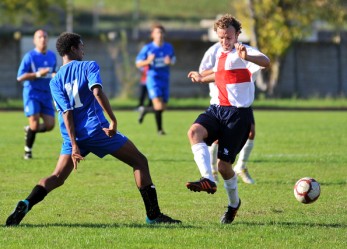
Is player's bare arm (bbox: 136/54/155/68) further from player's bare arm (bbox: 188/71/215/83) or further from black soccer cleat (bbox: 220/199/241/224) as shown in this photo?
black soccer cleat (bbox: 220/199/241/224)

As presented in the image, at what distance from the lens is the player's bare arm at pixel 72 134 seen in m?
8.43

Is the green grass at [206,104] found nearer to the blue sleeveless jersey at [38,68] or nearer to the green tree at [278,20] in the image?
the green tree at [278,20]

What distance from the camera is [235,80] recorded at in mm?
9359

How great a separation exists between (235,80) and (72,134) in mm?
1961

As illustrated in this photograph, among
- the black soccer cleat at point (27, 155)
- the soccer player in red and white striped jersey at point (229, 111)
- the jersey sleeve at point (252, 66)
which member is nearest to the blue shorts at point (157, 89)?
the black soccer cleat at point (27, 155)

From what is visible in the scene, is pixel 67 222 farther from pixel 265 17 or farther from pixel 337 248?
pixel 265 17

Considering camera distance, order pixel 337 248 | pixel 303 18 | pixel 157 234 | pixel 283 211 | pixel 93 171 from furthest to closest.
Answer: pixel 303 18 → pixel 93 171 → pixel 283 211 → pixel 157 234 → pixel 337 248

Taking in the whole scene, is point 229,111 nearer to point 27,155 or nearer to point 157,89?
point 27,155

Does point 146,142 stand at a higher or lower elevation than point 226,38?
lower

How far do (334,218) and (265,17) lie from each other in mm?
29008

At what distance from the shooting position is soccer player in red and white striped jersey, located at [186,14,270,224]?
888cm

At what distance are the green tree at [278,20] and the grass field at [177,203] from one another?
17883 mm

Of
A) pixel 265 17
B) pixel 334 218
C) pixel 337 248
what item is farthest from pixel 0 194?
pixel 265 17

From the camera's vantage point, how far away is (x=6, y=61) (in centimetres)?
3500
